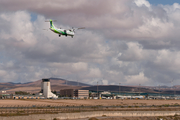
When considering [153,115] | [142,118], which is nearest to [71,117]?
[142,118]

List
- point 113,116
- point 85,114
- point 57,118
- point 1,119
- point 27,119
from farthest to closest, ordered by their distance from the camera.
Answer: point 113,116 < point 85,114 < point 57,118 < point 27,119 < point 1,119

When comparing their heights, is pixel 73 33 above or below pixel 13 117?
above

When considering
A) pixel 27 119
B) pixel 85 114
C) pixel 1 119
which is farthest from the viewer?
pixel 85 114

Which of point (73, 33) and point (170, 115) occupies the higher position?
point (73, 33)

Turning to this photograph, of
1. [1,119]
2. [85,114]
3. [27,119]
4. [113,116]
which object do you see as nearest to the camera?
[1,119]

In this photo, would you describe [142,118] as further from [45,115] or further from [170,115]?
[45,115]

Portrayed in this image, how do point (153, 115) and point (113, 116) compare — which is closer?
point (113, 116)

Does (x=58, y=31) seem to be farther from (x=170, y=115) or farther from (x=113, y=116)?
(x=170, y=115)

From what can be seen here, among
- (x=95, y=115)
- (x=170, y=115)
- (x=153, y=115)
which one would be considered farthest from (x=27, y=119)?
(x=170, y=115)

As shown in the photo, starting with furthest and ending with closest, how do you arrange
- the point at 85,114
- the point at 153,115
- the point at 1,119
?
the point at 153,115, the point at 85,114, the point at 1,119
